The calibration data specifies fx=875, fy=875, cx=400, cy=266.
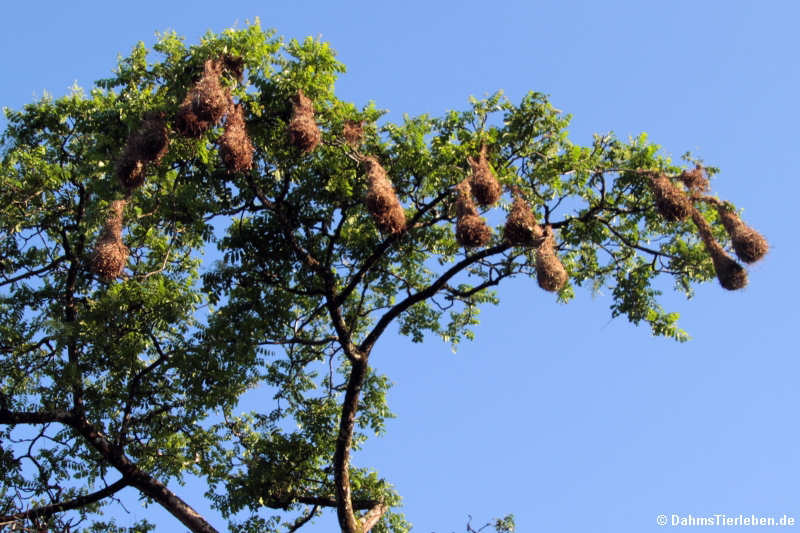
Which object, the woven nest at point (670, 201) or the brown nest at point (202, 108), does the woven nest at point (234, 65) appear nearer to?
the brown nest at point (202, 108)

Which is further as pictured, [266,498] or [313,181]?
[266,498]

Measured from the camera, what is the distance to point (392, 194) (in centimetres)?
927

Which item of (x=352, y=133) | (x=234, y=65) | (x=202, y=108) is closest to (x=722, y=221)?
(x=352, y=133)

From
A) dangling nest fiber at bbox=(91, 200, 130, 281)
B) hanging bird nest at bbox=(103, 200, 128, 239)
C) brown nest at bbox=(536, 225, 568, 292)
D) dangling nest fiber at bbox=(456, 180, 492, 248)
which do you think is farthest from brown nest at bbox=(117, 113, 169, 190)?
brown nest at bbox=(536, 225, 568, 292)

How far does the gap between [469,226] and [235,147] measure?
257cm

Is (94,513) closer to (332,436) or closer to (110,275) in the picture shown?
(332,436)

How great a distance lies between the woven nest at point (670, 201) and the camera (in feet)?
30.8

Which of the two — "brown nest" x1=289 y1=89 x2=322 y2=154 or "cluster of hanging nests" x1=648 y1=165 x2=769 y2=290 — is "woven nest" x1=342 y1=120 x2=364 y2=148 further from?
"cluster of hanging nests" x1=648 y1=165 x2=769 y2=290

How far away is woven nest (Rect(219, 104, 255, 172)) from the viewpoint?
9.10 m

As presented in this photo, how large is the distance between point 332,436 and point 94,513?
11.9 feet

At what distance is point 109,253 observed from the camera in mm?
8984

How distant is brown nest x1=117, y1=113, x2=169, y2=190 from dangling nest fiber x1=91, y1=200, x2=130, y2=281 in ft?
1.58

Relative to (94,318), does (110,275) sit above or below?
below

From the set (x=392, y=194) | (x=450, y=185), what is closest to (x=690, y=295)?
(x=450, y=185)
